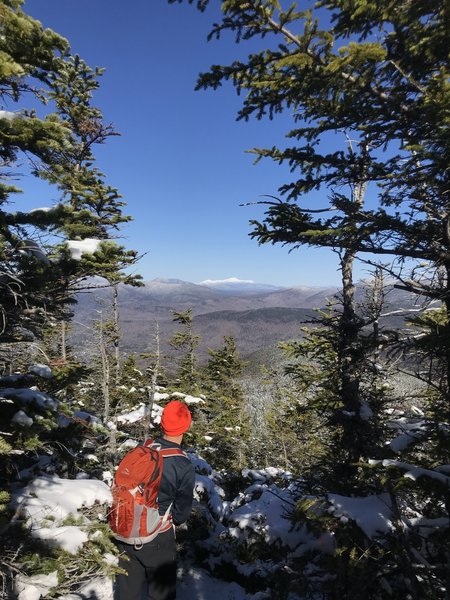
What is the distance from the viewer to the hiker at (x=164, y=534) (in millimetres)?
3723

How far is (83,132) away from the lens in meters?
13.8

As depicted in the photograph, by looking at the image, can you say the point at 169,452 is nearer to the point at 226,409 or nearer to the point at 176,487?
the point at 176,487

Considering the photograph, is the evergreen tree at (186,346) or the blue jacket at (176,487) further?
the evergreen tree at (186,346)

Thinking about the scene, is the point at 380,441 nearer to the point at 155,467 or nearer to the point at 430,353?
the point at 430,353

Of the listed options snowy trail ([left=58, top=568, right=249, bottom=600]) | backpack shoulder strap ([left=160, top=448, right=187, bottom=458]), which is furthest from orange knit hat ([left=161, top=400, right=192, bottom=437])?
snowy trail ([left=58, top=568, right=249, bottom=600])

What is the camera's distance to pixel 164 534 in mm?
3818

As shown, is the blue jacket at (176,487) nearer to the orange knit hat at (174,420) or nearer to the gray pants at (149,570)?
the orange knit hat at (174,420)

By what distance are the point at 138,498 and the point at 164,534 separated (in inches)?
24.4

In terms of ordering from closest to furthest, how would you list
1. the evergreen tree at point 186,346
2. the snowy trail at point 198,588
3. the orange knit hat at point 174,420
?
the orange knit hat at point 174,420
the snowy trail at point 198,588
the evergreen tree at point 186,346

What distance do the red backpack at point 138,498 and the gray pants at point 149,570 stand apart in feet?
0.48

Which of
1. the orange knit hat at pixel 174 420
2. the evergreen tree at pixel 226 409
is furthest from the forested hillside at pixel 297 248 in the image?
the evergreen tree at pixel 226 409

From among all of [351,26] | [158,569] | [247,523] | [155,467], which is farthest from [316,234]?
[247,523]

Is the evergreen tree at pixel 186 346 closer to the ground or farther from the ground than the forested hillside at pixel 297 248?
closer to the ground

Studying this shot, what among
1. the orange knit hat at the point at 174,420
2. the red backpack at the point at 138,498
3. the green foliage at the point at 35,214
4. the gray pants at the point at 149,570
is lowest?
the gray pants at the point at 149,570
